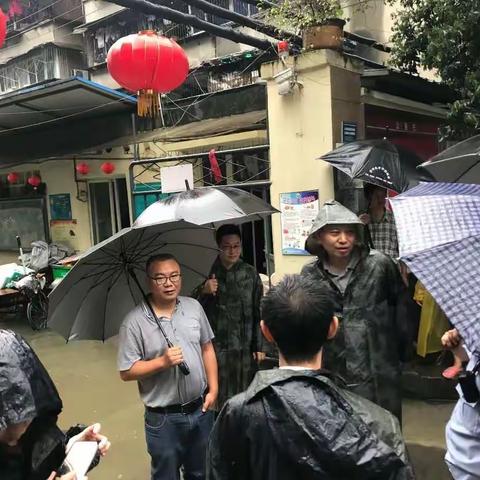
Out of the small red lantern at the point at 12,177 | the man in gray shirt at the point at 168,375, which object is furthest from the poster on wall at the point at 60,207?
the man in gray shirt at the point at 168,375

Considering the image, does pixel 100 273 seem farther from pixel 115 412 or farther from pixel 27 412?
pixel 115 412

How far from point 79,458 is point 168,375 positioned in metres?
0.83

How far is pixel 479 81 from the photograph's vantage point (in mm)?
5016

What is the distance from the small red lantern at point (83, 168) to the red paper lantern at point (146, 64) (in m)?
5.08

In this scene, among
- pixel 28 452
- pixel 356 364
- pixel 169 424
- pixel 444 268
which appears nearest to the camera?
pixel 28 452

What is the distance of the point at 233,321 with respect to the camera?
10.8ft

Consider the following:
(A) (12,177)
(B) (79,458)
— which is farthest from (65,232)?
(B) (79,458)

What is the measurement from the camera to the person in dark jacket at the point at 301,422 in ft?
4.00

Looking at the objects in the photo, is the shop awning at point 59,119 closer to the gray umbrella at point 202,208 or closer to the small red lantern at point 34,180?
the small red lantern at point 34,180

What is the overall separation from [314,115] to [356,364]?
2998 millimetres

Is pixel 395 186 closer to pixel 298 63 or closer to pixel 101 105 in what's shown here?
pixel 298 63

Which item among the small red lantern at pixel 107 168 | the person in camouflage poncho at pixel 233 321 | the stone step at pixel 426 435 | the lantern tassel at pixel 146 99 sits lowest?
the stone step at pixel 426 435

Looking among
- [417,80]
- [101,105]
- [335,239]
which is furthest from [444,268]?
[101,105]

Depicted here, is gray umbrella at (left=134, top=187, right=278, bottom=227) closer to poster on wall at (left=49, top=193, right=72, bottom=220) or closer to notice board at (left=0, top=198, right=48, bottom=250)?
poster on wall at (left=49, top=193, right=72, bottom=220)
